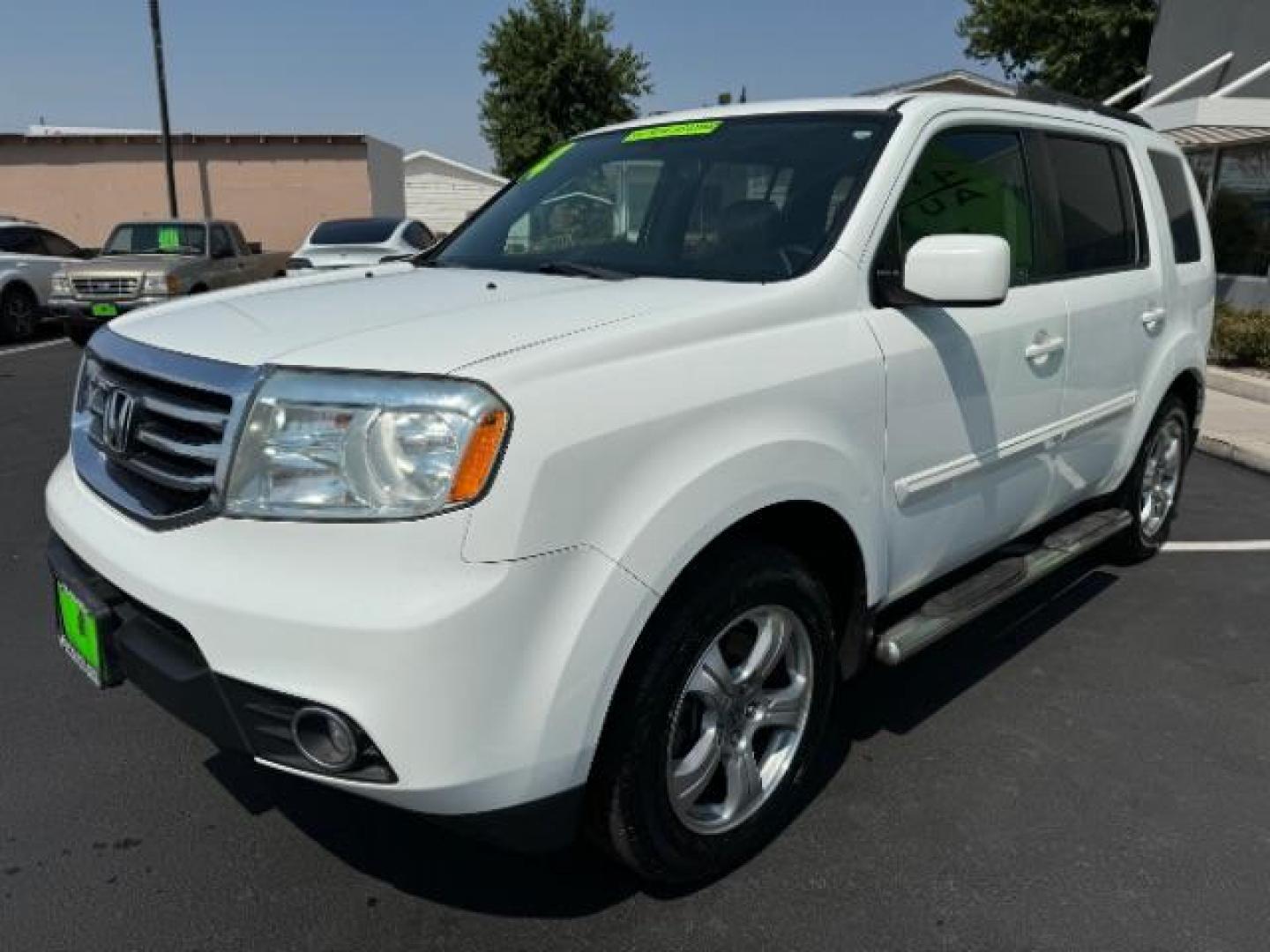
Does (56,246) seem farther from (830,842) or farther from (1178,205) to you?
(830,842)

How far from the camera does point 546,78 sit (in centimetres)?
2894

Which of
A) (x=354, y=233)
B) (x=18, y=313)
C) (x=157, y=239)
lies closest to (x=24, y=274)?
(x=18, y=313)

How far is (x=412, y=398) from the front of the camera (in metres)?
1.87

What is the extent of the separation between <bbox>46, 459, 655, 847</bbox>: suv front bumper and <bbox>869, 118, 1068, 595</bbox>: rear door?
105cm

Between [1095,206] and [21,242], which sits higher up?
[1095,206]

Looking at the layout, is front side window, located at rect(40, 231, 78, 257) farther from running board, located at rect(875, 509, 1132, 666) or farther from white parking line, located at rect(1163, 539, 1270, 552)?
running board, located at rect(875, 509, 1132, 666)

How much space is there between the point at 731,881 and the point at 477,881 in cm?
61

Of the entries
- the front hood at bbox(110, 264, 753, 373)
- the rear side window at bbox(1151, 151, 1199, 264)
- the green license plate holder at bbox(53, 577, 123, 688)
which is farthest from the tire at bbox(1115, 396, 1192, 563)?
the green license plate holder at bbox(53, 577, 123, 688)

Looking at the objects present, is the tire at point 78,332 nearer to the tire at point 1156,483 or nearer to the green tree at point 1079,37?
the tire at point 1156,483

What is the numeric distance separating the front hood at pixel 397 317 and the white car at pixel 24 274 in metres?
12.2

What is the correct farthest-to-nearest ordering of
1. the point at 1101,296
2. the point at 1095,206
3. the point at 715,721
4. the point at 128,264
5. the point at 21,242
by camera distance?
the point at 21,242, the point at 128,264, the point at 1095,206, the point at 1101,296, the point at 715,721

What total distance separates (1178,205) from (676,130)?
2.45 meters

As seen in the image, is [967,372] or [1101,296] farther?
[1101,296]

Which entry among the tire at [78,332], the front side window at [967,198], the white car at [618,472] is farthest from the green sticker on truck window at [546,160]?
the tire at [78,332]
